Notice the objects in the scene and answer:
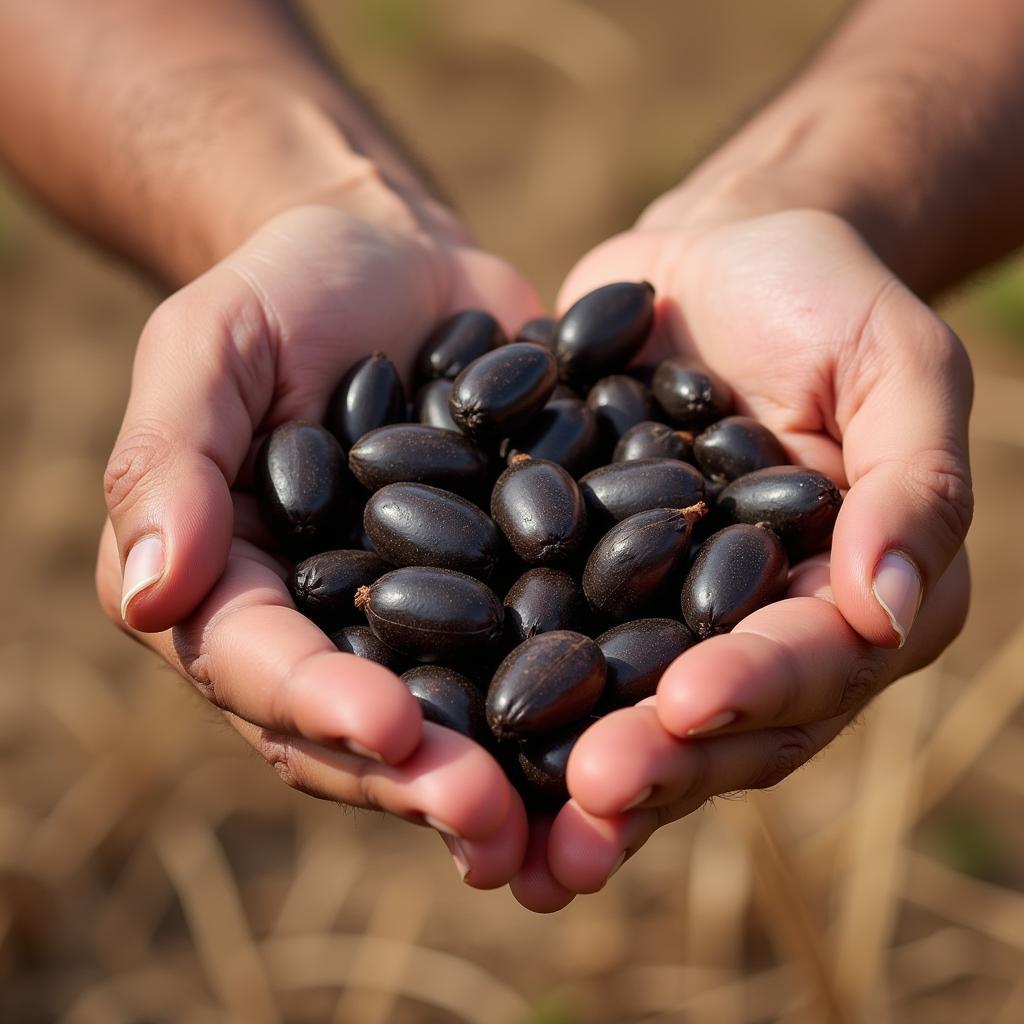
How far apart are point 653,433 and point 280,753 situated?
1.46 meters

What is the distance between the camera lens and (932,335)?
3014mm

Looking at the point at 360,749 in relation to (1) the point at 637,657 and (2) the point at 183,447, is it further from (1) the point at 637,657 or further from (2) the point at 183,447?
(2) the point at 183,447

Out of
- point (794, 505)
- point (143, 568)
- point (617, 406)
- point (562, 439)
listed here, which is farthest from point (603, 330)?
point (143, 568)

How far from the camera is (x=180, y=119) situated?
4.58 m

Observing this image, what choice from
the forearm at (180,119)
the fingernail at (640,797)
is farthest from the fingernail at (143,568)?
the forearm at (180,119)

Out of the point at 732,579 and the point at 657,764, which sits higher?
the point at 657,764

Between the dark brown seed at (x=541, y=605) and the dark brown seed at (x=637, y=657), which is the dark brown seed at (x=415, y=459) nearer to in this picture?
the dark brown seed at (x=541, y=605)

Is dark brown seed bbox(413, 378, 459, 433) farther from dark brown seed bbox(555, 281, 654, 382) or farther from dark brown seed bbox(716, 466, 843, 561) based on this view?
dark brown seed bbox(716, 466, 843, 561)

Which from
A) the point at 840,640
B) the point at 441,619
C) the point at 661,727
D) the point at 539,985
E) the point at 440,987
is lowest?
the point at 539,985

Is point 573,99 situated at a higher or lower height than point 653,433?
lower

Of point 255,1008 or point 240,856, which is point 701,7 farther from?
point 255,1008

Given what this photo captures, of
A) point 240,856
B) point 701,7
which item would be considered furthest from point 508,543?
point 701,7

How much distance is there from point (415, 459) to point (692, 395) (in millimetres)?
897

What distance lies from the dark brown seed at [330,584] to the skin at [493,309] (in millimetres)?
111
